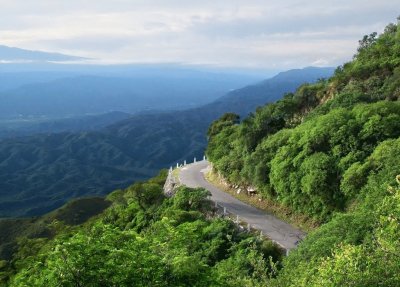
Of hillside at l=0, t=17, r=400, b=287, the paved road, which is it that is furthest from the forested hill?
the paved road

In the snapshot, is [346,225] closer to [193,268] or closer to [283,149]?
[193,268]

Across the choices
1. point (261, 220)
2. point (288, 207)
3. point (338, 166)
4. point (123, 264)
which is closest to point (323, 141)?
point (338, 166)

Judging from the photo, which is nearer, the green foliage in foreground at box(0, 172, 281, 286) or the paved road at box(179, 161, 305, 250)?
the green foliage in foreground at box(0, 172, 281, 286)

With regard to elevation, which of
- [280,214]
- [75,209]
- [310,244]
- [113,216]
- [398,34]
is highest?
[398,34]

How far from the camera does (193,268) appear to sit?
494 inches

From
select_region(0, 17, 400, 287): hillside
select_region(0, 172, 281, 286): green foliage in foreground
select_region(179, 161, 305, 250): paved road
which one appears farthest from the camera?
select_region(179, 161, 305, 250): paved road

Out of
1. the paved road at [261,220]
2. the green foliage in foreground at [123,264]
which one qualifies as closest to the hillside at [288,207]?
the green foliage in foreground at [123,264]

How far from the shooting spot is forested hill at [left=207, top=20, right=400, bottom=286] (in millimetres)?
11414

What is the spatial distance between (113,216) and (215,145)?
11719mm

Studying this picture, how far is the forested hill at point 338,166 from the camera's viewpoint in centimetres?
1141

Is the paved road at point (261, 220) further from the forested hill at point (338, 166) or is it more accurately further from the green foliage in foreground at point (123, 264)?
the green foliage in foreground at point (123, 264)

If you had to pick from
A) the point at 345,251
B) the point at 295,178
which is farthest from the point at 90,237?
the point at 295,178

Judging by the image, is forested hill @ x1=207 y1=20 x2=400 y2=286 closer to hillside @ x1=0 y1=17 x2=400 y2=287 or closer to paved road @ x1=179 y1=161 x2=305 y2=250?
hillside @ x1=0 y1=17 x2=400 y2=287

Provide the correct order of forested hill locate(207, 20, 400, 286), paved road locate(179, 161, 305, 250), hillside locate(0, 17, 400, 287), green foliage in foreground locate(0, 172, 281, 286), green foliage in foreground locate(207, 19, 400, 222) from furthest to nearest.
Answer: paved road locate(179, 161, 305, 250)
green foliage in foreground locate(207, 19, 400, 222)
hillside locate(0, 17, 400, 287)
green foliage in foreground locate(0, 172, 281, 286)
forested hill locate(207, 20, 400, 286)
